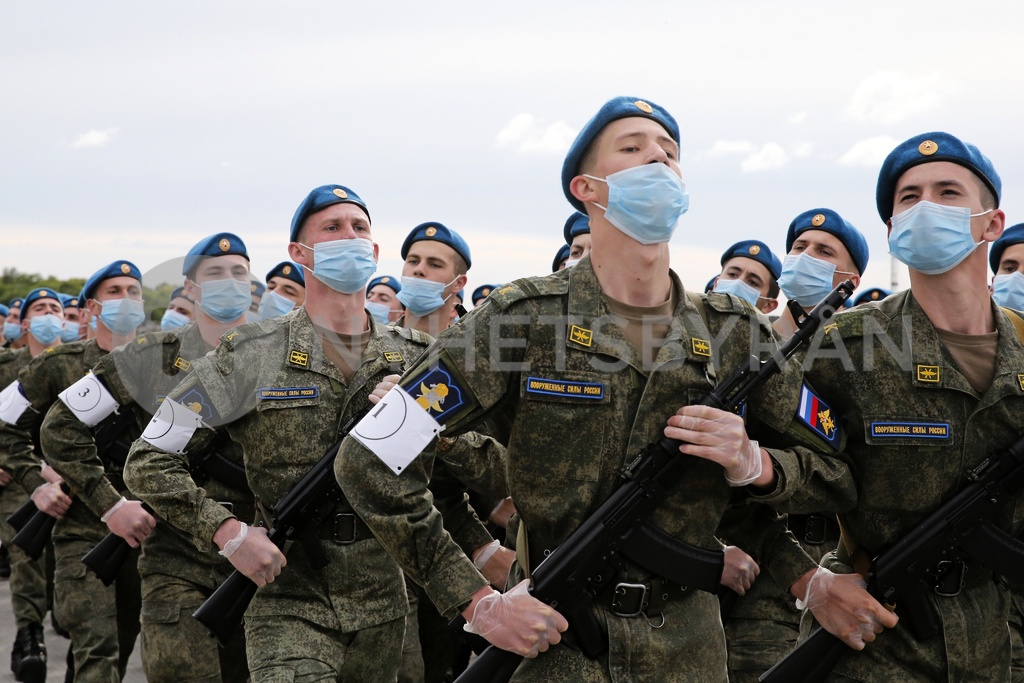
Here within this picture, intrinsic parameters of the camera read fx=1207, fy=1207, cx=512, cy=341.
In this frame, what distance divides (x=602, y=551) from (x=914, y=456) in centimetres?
117

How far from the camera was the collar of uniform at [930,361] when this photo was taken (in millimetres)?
3939

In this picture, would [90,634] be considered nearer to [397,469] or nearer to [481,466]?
[481,466]

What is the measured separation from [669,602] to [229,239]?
4.74 m

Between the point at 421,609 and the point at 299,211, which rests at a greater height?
the point at 299,211

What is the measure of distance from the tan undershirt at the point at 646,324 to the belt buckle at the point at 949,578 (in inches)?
48.4

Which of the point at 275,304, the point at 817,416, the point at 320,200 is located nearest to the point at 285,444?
the point at 320,200

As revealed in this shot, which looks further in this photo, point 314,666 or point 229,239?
point 229,239

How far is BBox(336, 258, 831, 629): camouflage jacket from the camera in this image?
354cm

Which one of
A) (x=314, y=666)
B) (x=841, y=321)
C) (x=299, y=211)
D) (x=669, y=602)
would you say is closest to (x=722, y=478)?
(x=669, y=602)

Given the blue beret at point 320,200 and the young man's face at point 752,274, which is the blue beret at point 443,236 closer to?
the young man's face at point 752,274

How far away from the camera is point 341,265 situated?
539cm

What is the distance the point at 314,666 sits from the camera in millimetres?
4660

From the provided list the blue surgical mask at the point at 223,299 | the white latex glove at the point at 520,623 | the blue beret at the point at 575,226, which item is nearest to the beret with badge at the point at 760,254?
the blue beret at the point at 575,226

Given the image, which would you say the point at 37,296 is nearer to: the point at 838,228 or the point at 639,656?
the point at 838,228
